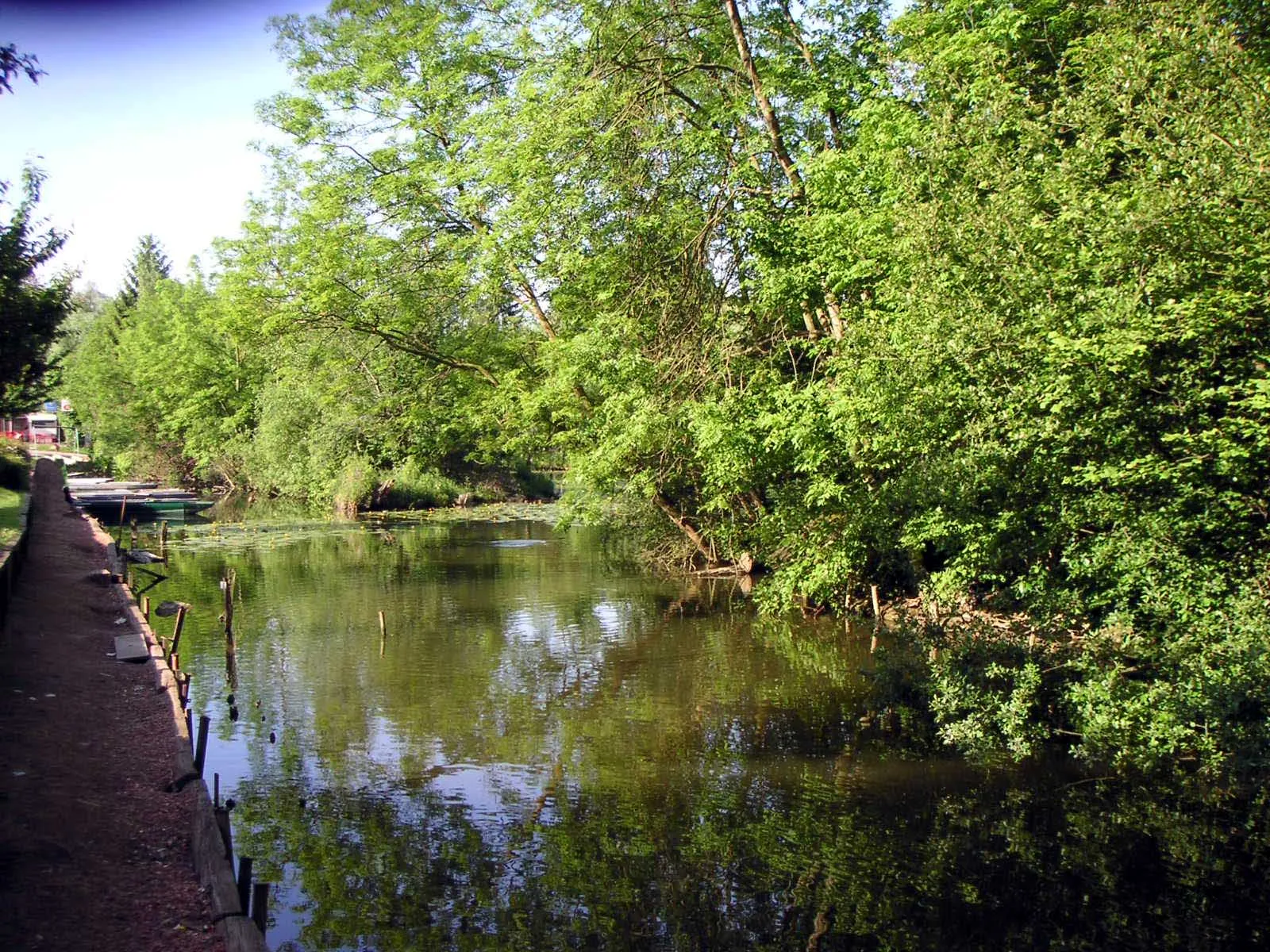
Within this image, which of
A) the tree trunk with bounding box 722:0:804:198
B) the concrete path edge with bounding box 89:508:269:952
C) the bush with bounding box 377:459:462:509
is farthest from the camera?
the bush with bounding box 377:459:462:509

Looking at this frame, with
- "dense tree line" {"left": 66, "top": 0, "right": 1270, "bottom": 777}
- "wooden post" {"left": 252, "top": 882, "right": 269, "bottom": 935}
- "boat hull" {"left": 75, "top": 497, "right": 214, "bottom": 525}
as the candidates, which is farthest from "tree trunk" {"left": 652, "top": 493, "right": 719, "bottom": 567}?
"boat hull" {"left": 75, "top": 497, "right": 214, "bottom": 525}

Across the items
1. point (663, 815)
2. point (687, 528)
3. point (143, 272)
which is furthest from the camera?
point (143, 272)

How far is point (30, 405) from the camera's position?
22188 mm

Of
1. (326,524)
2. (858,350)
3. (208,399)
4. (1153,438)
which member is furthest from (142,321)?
(1153,438)

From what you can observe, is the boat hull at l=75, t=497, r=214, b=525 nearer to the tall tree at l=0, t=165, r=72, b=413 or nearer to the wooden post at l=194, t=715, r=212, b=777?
the tall tree at l=0, t=165, r=72, b=413

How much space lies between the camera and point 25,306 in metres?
19.6

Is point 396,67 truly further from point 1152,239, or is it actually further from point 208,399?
point 208,399

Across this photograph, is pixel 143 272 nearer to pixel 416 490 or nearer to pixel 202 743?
pixel 416 490

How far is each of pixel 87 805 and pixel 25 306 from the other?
14.2 metres

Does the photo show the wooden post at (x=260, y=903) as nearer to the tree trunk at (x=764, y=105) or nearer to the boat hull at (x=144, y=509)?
the tree trunk at (x=764, y=105)

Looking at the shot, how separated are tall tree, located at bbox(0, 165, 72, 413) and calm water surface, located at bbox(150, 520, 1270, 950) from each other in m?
6.43

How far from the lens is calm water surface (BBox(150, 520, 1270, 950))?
28.2ft

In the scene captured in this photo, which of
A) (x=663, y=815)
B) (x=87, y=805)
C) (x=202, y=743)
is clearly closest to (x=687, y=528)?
(x=663, y=815)

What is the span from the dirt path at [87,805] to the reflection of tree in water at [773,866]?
1325 mm
